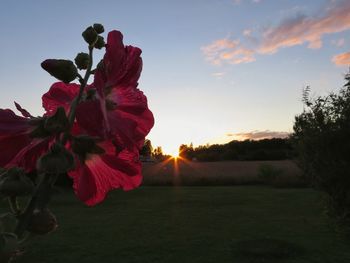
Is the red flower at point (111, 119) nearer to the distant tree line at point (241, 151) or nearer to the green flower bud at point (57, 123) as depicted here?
the green flower bud at point (57, 123)

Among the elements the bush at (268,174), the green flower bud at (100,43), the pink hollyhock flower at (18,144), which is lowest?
the pink hollyhock flower at (18,144)

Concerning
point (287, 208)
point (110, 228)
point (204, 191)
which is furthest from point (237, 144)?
point (110, 228)

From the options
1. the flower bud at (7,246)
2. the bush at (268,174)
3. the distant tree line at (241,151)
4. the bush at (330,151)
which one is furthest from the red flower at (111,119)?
the distant tree line at (241,151)

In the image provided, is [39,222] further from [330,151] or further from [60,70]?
[330,151]

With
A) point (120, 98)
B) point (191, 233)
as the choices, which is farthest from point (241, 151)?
point (120, 98)

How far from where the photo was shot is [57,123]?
1.76 feet

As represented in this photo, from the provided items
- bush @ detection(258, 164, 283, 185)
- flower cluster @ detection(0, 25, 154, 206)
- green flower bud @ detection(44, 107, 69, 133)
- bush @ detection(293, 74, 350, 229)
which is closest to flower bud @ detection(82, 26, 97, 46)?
flower cluster @ detection(0, 25, 154, 206)

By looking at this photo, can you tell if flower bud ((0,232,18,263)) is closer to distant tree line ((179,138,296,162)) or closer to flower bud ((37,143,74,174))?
flower bud ((37,143,74,174))

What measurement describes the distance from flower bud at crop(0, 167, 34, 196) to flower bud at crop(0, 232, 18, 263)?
52mm

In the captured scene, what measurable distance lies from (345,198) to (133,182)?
11.1 metres

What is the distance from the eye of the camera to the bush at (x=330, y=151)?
434 inches

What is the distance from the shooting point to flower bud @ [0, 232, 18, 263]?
0.48 meters

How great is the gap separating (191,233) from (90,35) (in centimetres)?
1173

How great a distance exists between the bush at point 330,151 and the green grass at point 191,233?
3.15 feet
